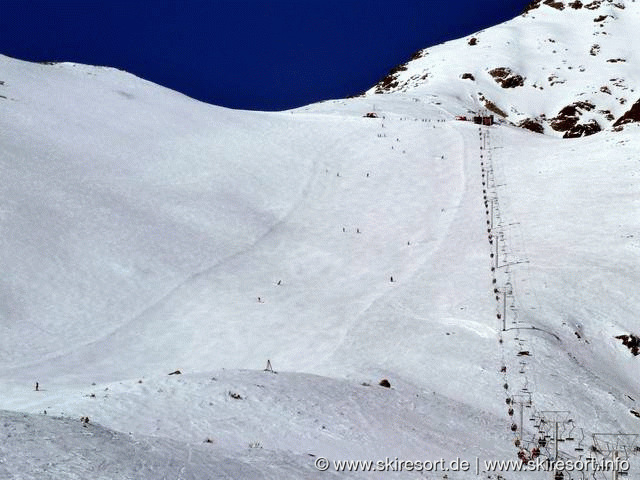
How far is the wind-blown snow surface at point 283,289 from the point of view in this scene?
1520cm

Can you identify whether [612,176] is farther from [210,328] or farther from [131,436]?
[131,436]

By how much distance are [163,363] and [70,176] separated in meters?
16.2

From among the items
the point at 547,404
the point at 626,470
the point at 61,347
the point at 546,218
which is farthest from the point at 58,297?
the point at 546,218

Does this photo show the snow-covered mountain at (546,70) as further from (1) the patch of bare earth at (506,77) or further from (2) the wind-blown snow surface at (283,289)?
(2) the wind-blown snow surface at (283,289)

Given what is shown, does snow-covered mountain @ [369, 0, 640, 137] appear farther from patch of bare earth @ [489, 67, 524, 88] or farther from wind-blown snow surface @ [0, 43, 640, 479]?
wind-blown snow surface @ [0, 43, 640, 479]

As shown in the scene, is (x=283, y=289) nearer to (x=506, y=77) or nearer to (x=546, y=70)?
(x=506, y=77)

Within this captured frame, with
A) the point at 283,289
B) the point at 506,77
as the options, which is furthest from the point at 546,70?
the point at 283,289

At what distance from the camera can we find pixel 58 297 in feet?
81.9

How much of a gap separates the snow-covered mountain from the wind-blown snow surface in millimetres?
39868

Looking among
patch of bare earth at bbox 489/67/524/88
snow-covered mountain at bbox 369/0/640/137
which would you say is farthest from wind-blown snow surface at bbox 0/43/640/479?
patch of bare earth at bbox 489/67/524/88

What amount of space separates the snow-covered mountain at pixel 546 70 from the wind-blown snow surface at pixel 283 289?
39.9 metres

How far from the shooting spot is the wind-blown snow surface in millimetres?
15203

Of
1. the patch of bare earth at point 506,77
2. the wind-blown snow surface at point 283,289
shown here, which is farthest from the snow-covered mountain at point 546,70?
the wind-blown snow surface at point 283,289

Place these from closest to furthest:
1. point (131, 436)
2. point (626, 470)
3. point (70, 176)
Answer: point (131, 436)
point (626, 470)
point (70, 176)
